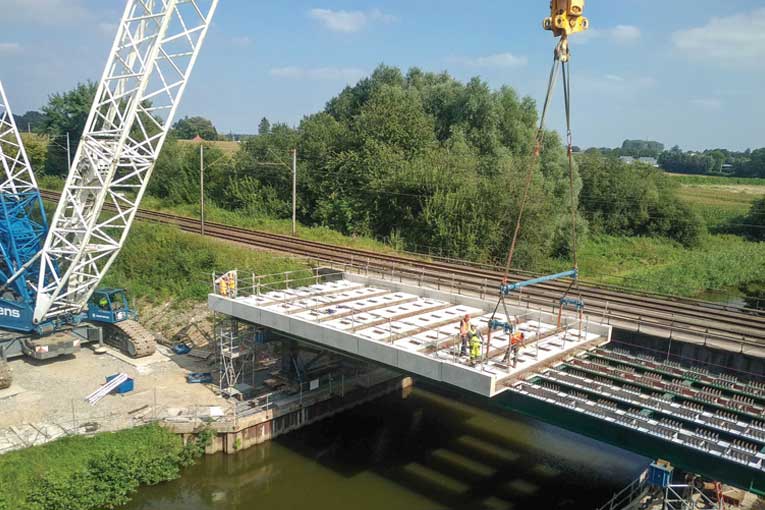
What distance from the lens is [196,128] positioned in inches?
6890

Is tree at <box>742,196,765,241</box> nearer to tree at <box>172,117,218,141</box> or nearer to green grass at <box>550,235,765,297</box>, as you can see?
green grass at <box>550,235,765,297</box>

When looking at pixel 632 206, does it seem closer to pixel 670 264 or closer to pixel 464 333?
pixel 670 264

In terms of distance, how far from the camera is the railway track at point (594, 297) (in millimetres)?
21703

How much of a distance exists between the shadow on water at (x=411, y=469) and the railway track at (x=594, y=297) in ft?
17.4

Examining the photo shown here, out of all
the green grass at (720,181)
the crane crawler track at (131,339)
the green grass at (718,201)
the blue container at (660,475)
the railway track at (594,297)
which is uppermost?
the green grass at (720,181)

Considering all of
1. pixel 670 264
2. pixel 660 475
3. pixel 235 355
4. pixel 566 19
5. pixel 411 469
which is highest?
pixel 566 19

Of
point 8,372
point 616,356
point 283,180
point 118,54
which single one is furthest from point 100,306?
point 283,180

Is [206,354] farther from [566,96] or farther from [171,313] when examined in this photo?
[566,96]

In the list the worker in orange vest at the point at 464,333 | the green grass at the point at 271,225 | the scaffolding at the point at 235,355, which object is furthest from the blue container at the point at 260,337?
the green grass at the point at 271,225

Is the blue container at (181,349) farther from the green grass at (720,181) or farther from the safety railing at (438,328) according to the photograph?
the green grass at (720,181)

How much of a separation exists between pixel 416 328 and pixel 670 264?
44.3 meters

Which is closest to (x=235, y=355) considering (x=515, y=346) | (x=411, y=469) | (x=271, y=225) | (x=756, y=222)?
(x=411, y=469)

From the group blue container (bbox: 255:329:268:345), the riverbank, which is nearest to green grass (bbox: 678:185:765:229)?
blue container (bbox: 255:329:268:345)

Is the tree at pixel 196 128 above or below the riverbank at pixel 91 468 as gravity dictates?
above
